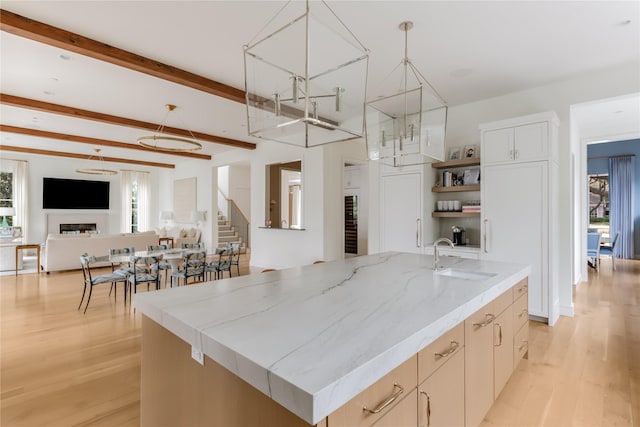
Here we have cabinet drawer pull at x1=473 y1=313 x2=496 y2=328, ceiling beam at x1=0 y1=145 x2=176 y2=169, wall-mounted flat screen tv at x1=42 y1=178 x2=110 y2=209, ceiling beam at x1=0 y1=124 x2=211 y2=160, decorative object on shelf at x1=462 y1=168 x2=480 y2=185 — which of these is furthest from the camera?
wall-mounted flat screen tv at x1=42 y1=178 x2=110 y2=209

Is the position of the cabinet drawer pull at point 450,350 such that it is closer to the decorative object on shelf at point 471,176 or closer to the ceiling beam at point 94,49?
the decorative object on shelf at point 471,176

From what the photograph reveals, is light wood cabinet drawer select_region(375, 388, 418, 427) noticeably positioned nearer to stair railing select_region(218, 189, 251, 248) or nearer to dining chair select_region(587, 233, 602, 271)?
dining chair select_region(587, 233, 602, 271)

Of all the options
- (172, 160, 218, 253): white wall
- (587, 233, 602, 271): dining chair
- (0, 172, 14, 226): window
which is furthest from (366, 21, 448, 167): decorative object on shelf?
(0, 172, 14, 226): window

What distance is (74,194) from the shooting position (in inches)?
397

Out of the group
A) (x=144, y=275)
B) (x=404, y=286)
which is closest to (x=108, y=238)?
(x=144, y=275)

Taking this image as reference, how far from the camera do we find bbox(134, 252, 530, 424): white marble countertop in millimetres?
863

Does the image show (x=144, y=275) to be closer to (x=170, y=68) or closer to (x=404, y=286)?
(x=170, y=68)

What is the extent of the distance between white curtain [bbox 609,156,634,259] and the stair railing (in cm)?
1041

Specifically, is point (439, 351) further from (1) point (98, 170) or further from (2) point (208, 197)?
(1) point (98, 170)

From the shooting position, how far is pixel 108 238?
7.00 meters

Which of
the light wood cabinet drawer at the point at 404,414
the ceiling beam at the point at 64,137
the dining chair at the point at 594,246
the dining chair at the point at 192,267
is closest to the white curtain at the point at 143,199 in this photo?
the ceiling beam at the point at 64,137

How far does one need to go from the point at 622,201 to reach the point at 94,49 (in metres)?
11.1

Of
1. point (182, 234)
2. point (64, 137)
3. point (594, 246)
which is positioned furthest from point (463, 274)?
point (182, 234)

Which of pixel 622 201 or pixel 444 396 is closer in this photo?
pixel 444 396
